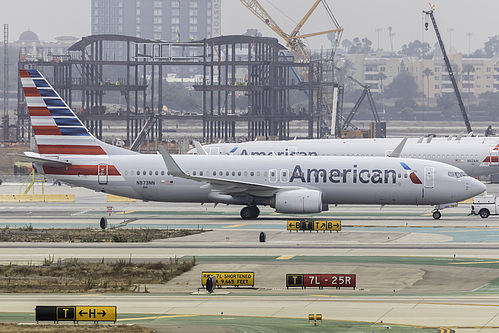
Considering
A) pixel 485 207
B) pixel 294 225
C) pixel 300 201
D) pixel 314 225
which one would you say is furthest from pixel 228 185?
pixel 485 207

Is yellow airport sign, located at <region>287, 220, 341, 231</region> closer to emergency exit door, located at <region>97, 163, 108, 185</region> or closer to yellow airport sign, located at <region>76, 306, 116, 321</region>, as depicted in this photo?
emergency exit door, located at <region>97, 163, 108, 185</region>

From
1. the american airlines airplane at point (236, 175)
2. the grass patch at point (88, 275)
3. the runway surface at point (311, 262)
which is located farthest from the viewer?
the american airlines airplane at point (236, 175)

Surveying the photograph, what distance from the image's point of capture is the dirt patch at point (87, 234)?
48.2 metres

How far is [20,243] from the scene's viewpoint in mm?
47000

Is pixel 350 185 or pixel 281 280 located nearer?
pixel 281 280

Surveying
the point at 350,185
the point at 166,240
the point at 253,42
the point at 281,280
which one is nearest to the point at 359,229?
the point at 350,185

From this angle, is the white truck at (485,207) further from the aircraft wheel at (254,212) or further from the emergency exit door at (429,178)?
the aircraft wheel at (254,212)

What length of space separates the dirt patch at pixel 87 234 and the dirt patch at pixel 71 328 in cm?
2041

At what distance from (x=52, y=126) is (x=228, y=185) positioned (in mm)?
12769

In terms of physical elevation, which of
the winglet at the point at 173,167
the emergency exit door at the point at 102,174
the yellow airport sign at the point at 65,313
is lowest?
the yellow airport sign at the point at 65,313

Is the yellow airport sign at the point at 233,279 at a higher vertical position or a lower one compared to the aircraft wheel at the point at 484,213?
higher

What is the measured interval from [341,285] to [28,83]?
34267 mm

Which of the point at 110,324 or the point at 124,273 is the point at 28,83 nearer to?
the point at 124,273

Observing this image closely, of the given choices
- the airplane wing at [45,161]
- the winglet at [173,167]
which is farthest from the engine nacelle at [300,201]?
the airplane wing at [45,161]
